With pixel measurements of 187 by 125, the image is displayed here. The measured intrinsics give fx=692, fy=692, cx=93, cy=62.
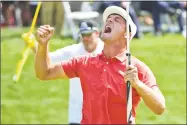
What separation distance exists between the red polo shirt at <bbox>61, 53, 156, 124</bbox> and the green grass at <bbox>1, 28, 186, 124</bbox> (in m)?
5.81

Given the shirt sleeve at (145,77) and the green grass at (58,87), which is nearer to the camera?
the shirt sleeve at (145,77)

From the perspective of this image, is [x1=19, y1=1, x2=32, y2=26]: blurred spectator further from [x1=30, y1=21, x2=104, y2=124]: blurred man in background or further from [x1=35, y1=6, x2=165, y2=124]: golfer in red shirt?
[x1=35, y1=6, x2=165, y2=124]: golfer in red shirt

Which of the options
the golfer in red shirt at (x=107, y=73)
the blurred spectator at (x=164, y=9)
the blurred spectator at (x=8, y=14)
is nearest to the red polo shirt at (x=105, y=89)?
the golfer in red shirt at (x=107, y=73)

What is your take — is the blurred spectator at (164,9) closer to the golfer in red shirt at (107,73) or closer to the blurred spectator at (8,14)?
the blurred spectator at (8,14)

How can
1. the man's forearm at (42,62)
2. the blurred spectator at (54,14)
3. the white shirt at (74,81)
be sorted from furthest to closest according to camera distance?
the blurred spectator at (54,14) → the white shirt at (74,81) → the man's forearm at (42,62)

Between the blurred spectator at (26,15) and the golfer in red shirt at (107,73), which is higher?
the blurred spectator at (26,15)

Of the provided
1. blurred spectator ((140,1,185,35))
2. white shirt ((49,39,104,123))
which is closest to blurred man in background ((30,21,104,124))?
white shirt ((49,39,104,123))

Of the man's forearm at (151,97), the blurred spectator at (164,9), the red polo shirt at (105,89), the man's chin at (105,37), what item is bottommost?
the man's forearm at (151,97)

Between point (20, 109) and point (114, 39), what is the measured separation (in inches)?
264

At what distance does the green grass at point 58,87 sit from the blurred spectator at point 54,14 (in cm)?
68

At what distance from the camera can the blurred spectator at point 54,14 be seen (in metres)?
16.3

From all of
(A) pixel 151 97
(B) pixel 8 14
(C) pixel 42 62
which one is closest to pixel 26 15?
(B) pixel 8 14

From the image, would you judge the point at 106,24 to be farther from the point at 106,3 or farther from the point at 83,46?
the point at 106,3

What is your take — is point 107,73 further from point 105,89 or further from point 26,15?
point 26,15
